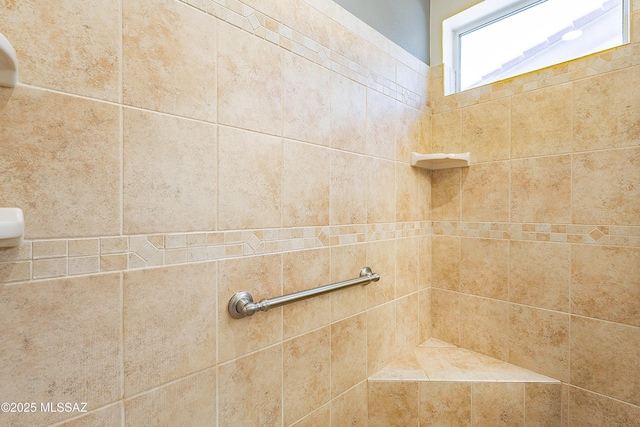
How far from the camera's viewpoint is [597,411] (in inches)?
45.6

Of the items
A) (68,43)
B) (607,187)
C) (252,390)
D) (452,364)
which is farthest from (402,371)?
(68,43)

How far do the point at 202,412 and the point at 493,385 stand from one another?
1.13 m

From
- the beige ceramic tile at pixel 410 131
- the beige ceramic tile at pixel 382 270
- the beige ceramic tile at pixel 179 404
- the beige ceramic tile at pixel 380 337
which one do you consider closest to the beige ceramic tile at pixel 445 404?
the beige ceramic tile at pixel 380 337

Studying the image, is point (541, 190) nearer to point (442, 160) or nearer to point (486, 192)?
point (486, 192)

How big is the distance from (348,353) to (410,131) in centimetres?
105

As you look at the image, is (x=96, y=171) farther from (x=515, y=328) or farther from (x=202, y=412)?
(x=515, y=328)

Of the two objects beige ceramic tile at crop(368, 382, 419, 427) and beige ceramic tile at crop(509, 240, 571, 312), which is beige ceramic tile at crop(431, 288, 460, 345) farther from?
beige ceramic tile at crop(368, 382, 419, 427)

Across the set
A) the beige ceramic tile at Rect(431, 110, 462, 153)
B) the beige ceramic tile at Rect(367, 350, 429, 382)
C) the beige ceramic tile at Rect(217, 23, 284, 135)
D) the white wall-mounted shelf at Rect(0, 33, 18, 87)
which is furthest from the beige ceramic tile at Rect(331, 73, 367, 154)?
the beige ceramic tile at Rect(367, 350, 429, 382)

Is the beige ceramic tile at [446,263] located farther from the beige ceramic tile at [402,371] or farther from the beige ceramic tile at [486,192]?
the beige ceramic tile at [402,371]

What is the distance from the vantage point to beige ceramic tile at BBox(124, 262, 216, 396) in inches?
26.5

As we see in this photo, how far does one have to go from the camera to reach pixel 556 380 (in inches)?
49.1

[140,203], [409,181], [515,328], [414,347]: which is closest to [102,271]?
[140,203]

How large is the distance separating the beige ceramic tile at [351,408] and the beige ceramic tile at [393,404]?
0.04 meters

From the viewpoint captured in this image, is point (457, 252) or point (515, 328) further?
point (457, 252)
